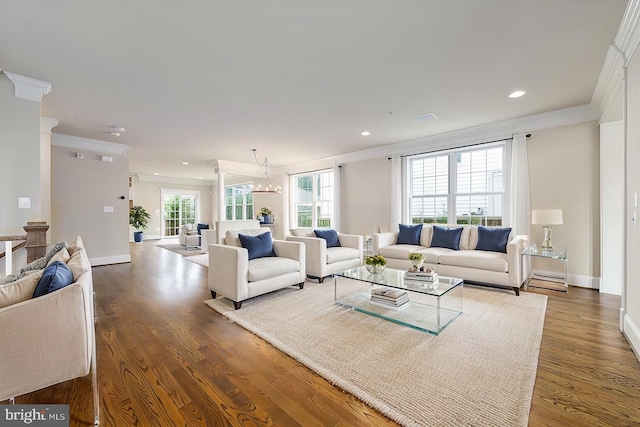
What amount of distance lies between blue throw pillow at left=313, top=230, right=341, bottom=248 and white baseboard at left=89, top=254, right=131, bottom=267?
441 centimetres

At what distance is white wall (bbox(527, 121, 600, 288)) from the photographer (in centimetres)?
389

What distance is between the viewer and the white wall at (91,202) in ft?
17.5

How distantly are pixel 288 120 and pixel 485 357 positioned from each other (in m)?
3.88

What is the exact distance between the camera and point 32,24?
215 cm

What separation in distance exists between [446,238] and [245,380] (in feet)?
12.8

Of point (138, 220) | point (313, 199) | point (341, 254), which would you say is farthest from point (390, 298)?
point (138, 220)

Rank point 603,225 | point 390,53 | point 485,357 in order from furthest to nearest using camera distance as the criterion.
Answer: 1. point 603,225
2. point 390,53
3. point 485,357

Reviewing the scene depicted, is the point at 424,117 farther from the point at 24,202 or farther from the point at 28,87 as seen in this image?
the point at 24,202

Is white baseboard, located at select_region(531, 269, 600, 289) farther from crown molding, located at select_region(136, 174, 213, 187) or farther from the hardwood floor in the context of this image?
crown molding, located at select_region(136, 174, 213, 187)

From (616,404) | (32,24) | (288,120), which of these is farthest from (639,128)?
(32,24)

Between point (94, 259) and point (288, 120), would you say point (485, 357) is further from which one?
point (94, 259)

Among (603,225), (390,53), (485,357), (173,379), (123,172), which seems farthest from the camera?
(123,172)

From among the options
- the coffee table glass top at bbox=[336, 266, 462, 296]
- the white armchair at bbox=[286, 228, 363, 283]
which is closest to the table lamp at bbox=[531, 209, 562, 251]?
the coffee table glass top at bbox=[336, 266, 462, 296]

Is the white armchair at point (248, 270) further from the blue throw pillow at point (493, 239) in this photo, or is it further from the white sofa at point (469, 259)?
the blue throw pillow at point (493, 239)
